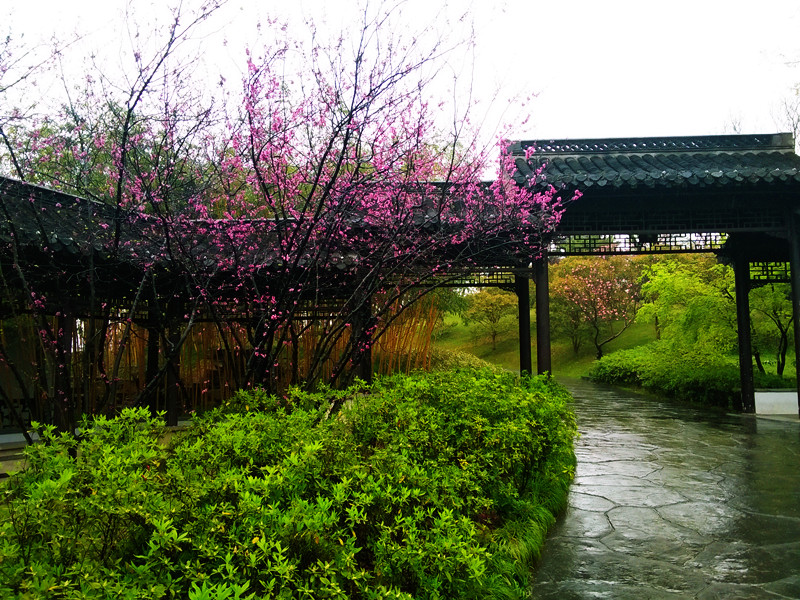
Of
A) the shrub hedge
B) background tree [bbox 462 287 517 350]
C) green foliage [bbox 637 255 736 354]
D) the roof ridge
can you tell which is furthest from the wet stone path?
background tree [bbox 462 287 517 350]

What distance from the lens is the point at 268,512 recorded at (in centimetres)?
204

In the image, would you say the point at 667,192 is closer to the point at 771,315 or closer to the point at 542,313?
the point at 542,313

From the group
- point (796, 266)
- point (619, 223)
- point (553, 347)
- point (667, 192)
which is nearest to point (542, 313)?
point (619, 223)

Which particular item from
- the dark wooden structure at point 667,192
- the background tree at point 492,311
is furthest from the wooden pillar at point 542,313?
the background tree at point 492,311

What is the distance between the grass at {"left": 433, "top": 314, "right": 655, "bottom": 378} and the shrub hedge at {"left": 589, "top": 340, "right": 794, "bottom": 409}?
44.4ft

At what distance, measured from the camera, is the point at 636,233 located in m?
9.28

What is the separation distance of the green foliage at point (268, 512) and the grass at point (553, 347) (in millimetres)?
27028

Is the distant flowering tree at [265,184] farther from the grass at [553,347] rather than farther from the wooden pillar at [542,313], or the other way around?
the grass at [553,347]

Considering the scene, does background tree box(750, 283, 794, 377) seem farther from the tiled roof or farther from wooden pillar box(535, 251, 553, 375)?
wooden pillar box(535, 251, 553, 375)

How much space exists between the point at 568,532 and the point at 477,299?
27.4m

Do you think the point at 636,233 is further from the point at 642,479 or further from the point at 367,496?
the point at 367,496

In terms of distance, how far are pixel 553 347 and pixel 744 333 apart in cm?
2531

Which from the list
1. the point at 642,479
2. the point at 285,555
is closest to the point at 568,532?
the point at 642,479

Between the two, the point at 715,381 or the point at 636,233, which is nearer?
the point at 636,233
